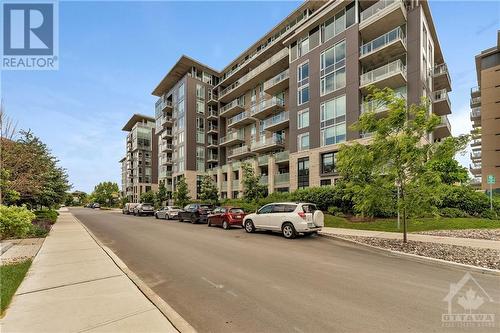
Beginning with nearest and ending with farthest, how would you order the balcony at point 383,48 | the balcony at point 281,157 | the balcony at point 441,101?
the balcony at point 383,48 → the balcony at point 441,101 → the balcony at point 281,157

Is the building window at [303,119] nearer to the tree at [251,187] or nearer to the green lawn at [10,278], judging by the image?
the tree at [251,187]

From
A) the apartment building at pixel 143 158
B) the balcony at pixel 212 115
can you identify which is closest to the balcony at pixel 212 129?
the balcony at pixel 212 115

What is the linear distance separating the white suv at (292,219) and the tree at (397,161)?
307cm

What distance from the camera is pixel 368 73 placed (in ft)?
83.9

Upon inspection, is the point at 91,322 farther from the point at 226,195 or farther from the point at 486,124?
the point at 486,124

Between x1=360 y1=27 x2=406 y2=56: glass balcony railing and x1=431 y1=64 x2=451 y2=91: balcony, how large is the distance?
811 cm

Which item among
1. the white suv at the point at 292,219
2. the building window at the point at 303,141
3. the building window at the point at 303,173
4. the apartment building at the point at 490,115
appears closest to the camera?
the white suv at the point at 292,219

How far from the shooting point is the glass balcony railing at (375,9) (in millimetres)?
24875

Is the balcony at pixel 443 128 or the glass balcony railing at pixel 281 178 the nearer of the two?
the balcony at pixel 443 128

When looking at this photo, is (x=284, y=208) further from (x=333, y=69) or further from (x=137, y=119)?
(x=137, y=119)

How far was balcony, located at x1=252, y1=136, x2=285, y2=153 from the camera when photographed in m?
35.5

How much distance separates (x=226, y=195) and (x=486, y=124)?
40.8 metres

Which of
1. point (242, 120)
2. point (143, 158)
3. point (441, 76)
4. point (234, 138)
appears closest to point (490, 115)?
point (441, 76)

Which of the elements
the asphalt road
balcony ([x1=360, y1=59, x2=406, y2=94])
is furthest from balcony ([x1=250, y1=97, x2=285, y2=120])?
the asphalt road
